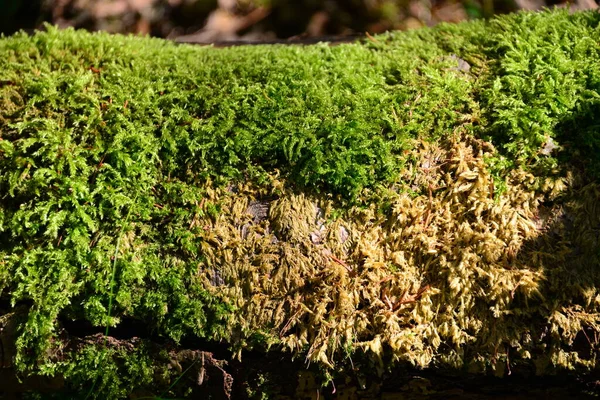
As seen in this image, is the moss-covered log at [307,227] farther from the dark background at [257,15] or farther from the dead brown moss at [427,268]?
the dark background at [257,15]

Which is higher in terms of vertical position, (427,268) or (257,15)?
(257,15)

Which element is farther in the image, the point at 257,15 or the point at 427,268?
the point at 257,15

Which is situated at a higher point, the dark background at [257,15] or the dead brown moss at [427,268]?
the dark background at [257,15]

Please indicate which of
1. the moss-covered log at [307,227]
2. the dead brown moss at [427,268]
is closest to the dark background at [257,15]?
the moss-covered log at [307,227]

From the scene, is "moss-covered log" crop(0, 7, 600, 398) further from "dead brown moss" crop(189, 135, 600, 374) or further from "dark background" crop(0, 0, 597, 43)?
"dark background" crop(0, 0, 597, 43)

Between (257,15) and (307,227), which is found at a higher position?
(257,15)

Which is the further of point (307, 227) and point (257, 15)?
point (257, 15)

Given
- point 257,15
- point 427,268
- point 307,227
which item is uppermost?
point 257,15

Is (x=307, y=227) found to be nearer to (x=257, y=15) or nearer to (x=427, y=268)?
(x=427, y=268)

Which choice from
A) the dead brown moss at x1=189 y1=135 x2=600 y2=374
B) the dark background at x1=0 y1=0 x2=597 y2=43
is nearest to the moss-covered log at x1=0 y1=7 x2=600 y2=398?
the dead brown moss at x1=189 y1=135 x2=600 y2=374

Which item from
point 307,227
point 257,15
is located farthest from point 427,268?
point 257,15
